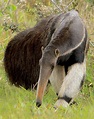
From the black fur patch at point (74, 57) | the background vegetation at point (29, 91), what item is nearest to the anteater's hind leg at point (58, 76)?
the background vegetation at point (29, 91)

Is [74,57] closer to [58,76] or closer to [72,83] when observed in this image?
[72,83]

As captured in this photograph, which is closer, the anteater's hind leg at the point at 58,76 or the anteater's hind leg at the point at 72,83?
the anteater's hind leg at the point at 72,83

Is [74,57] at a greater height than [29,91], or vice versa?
[74,57]

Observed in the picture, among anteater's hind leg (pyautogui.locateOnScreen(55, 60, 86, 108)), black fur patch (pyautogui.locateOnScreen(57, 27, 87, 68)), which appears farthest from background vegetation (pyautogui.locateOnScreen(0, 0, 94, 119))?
black fur patch (pyautogui.locateOnScreen(57, 27, 87, 68))

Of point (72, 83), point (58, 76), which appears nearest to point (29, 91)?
point (58, 76)

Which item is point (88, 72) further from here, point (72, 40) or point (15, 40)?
point (72, 40)

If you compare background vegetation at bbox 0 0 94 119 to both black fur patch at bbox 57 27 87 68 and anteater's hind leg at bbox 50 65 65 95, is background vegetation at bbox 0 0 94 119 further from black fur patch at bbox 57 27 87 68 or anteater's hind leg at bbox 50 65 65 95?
black fur patch at bbox 57 27 87 68

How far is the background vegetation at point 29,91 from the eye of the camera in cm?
644

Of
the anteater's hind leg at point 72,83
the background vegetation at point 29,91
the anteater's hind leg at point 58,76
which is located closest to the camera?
the background vegetation at point 29,91

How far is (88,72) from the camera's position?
35.9 ft

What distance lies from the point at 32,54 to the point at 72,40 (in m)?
1.54

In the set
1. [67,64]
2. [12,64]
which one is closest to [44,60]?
[67,64]

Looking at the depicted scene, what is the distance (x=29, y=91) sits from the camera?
997 cm

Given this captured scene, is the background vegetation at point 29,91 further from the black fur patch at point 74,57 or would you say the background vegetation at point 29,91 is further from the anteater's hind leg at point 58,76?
the black fur patch at point 74,57
